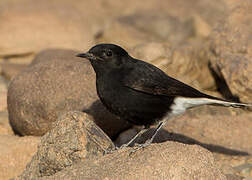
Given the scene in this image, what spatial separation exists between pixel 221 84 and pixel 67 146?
17.7 ft

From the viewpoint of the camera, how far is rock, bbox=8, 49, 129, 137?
888cm

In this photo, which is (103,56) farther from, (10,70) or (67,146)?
(10,70)

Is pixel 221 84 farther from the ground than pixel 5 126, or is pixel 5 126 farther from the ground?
pixel 221 84

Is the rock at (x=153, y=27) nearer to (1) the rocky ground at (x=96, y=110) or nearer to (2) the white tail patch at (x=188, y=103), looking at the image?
(1) the rocky ground at (x=96, y=110)

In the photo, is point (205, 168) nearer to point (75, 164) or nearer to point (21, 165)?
point (75, 164)

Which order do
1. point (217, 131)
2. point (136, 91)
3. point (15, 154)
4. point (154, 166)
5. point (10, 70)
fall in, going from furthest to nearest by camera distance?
point (10, 70)
point (217, 131)
point (15, 154)
point (136, 91)
point (154, 166)

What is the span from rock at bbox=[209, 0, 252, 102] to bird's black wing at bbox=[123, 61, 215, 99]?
8.88ft

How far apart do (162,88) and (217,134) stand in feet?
7.08

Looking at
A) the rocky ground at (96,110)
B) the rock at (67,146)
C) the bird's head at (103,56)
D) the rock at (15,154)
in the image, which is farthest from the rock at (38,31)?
the rock at (67,146)

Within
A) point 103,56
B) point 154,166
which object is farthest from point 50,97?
point 154,166

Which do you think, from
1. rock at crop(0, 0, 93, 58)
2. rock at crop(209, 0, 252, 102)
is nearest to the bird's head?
rock at crop(209, 0, 252, 102)

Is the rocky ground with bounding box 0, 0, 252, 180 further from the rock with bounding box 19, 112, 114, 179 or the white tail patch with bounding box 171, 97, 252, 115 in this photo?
the white tail patch with bounding box 171, 97, 252, 115

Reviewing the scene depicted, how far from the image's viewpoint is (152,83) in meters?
7.55

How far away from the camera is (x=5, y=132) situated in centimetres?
974
